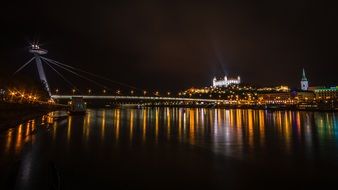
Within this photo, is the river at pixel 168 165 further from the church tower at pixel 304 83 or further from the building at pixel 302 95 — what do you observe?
the church tower at pixel 304 83

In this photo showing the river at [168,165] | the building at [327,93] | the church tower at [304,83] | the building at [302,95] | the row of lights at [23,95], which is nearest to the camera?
the river at [168,165]

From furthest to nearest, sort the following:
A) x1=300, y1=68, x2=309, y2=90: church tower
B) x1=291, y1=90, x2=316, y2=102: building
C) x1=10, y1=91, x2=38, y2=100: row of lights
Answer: x1=300, y1=68, x2=309, y2=90: church tower, x1=291, y1=90, x2=316, y2=102: building, x1=10, y1=91, x2=38, y2=100: row of lights

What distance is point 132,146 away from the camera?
41.3 ft

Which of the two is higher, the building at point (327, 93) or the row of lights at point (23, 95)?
the building at point (327, 93)

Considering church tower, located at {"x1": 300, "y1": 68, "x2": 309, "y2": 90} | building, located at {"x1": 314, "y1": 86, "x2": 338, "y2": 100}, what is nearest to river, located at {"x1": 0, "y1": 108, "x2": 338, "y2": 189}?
building, located at {"x1": 314, "y1": 86, "x2": 338, "y2": 100}

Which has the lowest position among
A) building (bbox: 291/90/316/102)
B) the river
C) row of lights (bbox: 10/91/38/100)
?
the river

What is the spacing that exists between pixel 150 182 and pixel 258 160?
429 cm

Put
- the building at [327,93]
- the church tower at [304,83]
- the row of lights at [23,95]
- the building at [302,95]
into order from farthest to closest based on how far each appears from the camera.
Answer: the church tower at [304,83], the building at [327,93], the building at [302,95], the row of lights at [23,95]

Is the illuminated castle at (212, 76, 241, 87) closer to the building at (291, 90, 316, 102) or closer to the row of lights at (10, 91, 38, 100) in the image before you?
the building at (291, 90, 316, 102)

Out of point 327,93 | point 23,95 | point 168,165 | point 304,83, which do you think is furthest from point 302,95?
point 168,165

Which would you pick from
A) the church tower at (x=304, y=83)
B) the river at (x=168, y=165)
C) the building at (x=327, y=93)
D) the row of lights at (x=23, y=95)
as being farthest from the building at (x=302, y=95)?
the river at (x=168, y=165)

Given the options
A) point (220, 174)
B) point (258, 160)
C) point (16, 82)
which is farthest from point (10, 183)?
point (16, 82)

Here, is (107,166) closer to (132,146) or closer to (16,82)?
(132,146)

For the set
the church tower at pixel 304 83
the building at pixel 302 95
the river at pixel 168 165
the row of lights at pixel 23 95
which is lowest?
the river at pixel 168 165
